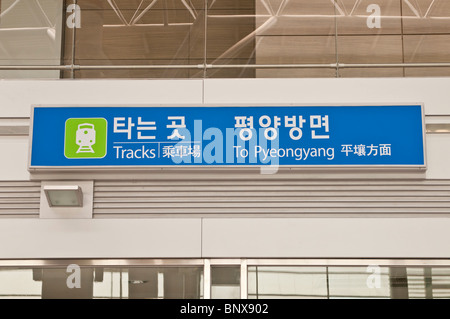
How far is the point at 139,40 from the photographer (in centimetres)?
730

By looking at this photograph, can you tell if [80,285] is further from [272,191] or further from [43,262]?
[272,191]

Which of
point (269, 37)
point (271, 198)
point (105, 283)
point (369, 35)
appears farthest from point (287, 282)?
point (369, 35)

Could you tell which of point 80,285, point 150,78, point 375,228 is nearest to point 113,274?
point 80,285

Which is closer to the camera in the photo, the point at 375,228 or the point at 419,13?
the point at 375,228

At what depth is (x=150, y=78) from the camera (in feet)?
23.6

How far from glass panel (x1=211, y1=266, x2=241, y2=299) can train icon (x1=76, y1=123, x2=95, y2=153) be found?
164 centimetres

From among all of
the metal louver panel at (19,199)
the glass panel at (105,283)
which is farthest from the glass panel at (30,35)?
the glass panel at (105,283)

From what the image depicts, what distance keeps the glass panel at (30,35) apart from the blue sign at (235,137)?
0.75 metres

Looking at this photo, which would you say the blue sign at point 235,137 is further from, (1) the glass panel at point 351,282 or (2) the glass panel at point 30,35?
(1) the glass panel at point 351,282

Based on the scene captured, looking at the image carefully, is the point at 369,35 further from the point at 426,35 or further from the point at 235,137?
the point at 235,137

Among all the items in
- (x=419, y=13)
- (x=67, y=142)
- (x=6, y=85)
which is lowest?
(x=67, y=142)

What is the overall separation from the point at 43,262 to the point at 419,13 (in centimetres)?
445

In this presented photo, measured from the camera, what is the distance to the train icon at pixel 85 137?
22.5 feet

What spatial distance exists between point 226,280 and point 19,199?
2119mm
